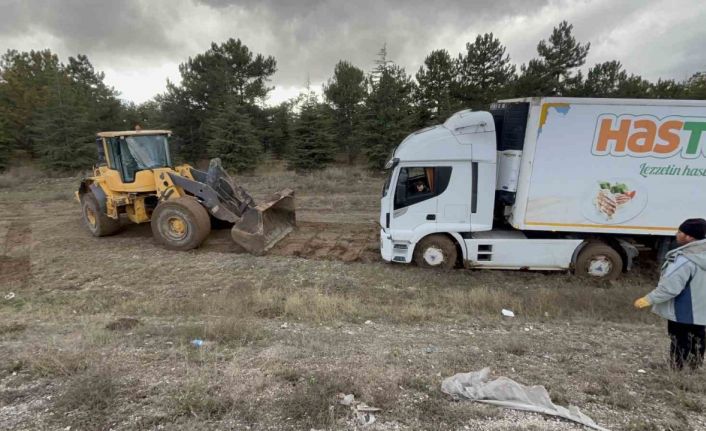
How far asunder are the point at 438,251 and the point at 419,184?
1.38 metres

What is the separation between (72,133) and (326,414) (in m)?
30.0

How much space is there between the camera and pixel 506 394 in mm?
3146

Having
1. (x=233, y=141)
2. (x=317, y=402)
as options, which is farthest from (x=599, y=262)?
(x=233, y=141)

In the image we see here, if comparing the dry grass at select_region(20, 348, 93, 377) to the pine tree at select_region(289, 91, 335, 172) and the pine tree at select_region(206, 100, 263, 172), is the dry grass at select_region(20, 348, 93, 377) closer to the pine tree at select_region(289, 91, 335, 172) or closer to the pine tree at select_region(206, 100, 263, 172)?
the pine tree at select_region(289, 91, 335, 172)

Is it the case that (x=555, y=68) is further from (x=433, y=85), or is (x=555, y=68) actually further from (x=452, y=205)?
(x=452, y=205)

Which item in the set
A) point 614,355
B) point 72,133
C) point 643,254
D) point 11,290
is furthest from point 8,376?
point 72,133

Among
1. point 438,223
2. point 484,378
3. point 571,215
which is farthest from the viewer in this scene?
point 438,223

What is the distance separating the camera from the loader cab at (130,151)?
9.17 meters

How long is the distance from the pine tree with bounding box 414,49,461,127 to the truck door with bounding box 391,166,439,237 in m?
20.2

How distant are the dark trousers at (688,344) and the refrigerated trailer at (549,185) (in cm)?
320

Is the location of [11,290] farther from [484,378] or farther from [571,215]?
[571,215]

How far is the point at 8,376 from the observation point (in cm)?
362

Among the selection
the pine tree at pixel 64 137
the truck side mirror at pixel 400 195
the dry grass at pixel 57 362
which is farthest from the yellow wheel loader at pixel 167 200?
the pine tree at pixel 64 137

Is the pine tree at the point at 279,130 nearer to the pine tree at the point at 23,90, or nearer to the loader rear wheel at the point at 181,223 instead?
the pine tree at the point at 23,90
